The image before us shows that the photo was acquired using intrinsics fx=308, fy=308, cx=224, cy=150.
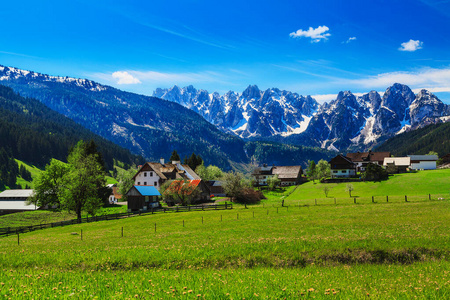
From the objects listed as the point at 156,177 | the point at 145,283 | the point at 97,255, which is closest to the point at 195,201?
the point at 156,177

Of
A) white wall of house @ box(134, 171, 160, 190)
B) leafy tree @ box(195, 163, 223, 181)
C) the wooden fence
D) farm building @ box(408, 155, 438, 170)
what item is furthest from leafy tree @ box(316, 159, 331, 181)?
the wooden fence

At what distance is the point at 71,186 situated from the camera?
66688 millimetres

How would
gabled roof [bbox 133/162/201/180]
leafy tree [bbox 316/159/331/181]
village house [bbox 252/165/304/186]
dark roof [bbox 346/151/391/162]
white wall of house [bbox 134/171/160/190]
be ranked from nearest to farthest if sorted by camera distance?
white wall of house [bbox 134/171/160/190] → gabled roof [bbox 133/162/201/180] → leafy tree [bbox 316/159/331/181] → village house [bbox 252/165/304/186] → dark roof [bbox 346/151/391/162]

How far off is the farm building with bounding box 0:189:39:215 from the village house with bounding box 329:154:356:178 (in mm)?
121274

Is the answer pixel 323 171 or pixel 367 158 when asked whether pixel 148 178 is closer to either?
pixel 323 171

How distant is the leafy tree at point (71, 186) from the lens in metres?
67.5

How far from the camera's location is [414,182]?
94.6 m

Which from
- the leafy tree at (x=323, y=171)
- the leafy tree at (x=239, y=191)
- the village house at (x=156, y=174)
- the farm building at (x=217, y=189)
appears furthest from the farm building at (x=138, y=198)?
the leafy tree at (x=323, y=171)

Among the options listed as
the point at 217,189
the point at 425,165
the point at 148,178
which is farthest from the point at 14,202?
the point at 425,165

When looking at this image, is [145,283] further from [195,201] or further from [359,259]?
[195,201]

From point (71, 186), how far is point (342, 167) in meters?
114

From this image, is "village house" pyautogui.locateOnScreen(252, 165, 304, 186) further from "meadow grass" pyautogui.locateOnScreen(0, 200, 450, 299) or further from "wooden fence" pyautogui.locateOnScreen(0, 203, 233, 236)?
"meadow grass" pyautogui.locateOnScreen(0, 200, 450, 299)

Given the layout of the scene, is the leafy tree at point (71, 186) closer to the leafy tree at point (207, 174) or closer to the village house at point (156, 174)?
the village house at point (156, 174)

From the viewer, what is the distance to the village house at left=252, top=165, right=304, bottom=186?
146875 millimetres
